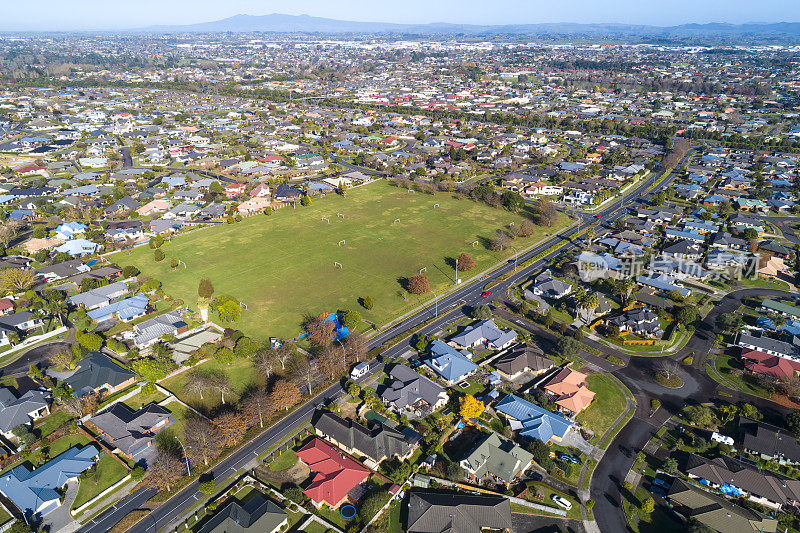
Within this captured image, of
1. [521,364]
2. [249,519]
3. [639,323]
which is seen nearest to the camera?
[249,519]

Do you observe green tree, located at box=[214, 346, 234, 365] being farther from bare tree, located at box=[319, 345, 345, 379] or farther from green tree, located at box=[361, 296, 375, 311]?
green tree, located at box=[361, 296, 375, 311]

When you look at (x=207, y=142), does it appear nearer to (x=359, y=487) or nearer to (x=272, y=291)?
(x=272, y=291)

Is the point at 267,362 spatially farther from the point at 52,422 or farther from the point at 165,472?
the point at 52,422

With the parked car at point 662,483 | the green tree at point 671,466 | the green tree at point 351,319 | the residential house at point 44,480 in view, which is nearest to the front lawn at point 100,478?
the residential house at point 44,480

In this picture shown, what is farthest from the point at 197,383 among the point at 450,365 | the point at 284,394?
the point at 450,365

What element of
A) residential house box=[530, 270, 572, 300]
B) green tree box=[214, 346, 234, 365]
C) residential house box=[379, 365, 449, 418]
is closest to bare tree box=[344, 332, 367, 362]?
residential house box=[379, 365, 449, 418]

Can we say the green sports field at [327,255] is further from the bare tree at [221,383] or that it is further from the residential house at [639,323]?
the residential house at [639,323]
